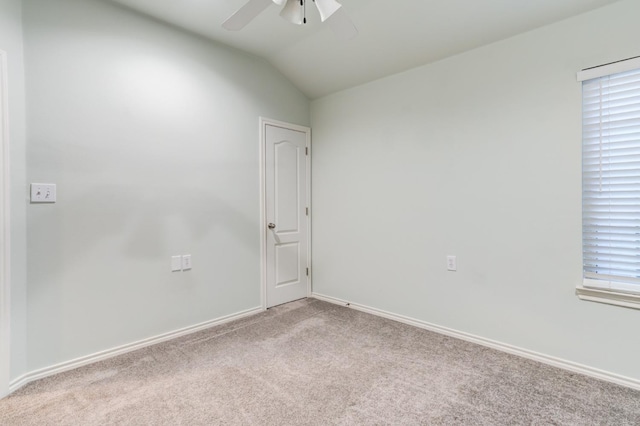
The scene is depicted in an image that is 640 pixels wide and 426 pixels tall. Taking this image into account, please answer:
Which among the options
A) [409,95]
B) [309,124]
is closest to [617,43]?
[409,95]

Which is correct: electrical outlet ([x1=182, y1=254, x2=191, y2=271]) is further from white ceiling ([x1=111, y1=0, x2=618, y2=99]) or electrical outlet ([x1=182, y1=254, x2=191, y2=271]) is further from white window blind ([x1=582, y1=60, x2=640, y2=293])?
white window blind ([x1=582, y1=60, x2=640, y2=293])

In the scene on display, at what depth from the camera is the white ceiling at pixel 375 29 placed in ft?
7.02

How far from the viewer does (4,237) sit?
179 cm

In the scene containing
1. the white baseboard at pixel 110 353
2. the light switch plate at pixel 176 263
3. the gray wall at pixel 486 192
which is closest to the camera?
the white baseboard at pixel 110 353

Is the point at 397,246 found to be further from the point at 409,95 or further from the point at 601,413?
the point at 601,413

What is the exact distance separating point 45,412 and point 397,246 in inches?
106

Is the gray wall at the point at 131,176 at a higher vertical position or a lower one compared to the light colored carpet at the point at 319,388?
higher

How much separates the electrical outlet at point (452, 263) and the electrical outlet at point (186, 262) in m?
2.23

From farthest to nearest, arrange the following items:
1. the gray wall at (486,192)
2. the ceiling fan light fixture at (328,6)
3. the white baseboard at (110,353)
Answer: the gray wall at (486,192)
the white baseboard at (110,353)
the ceiling fan light fixture at (328,6)

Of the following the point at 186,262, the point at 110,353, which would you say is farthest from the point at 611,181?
the point at 110,353

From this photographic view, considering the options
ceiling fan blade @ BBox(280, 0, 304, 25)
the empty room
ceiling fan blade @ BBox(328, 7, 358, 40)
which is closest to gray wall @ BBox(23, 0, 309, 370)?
the empty room

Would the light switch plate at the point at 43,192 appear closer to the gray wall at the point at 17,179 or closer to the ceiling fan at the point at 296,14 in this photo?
the gray wall at the point at 17,179

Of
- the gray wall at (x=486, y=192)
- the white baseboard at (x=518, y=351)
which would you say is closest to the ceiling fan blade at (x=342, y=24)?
the gray wall at (x=486, y=192)

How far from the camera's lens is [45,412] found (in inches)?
65.9
